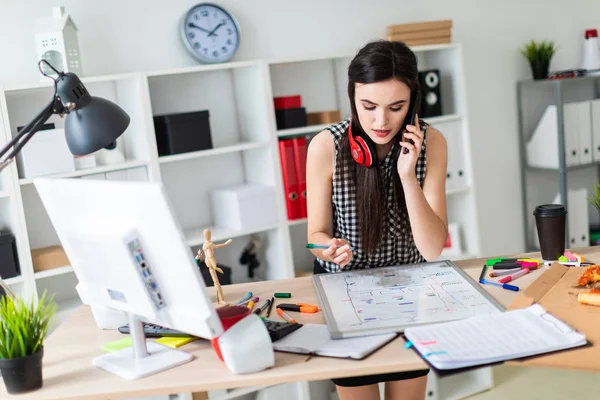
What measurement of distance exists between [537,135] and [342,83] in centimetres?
124

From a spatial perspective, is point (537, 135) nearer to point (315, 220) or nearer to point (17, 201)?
point (315, 220)

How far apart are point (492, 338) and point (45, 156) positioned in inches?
80.7

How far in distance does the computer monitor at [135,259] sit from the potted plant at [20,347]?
135mm

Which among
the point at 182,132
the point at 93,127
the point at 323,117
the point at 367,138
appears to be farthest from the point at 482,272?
the point at 323,117

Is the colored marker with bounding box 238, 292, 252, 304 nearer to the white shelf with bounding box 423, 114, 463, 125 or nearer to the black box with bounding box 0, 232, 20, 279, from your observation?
the black box with bounding box 0, 232, 20, 279

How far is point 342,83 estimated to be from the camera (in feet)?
12.4

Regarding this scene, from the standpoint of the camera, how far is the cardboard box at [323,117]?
3.54 meters

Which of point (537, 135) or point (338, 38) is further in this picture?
point (537, 135)

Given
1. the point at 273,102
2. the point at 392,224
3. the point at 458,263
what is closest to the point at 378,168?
the point at 392,224

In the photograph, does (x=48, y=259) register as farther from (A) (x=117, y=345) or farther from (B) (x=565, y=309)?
(B) (x=565, y=309)

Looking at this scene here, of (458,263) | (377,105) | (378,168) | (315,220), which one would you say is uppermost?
(377,105)

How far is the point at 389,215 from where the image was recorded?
86.2 inches

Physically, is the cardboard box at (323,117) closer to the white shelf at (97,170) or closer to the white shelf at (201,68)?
the white shelf at (201,68)

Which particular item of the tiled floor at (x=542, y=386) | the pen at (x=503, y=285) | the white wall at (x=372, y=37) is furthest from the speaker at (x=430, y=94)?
the pen at (x=503, y=285)
